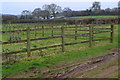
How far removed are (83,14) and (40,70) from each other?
3550 cm

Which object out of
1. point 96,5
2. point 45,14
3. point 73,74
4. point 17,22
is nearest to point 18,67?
point 73,74

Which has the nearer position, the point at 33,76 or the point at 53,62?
the point at 33,76

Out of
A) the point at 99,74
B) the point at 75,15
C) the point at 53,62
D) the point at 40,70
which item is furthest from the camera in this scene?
the point at 75,15

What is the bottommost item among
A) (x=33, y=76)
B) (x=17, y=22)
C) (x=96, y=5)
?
(x=33, y=76)

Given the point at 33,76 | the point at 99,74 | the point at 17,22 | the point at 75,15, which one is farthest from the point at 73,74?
the point at 75,15

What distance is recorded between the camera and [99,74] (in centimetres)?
455

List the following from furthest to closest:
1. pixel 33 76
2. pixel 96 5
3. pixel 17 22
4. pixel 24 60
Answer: pixel 96 5, pixel 17 22, pixel 24 60, pixel 33 76

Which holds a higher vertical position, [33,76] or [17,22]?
[17,22]

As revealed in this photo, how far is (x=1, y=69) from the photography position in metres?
5.91

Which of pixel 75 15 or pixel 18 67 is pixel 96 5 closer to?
pixel 75 15

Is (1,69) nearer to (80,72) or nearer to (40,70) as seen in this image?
(40,70)

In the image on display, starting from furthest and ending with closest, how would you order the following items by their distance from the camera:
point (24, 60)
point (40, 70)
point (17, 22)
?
point (17, 22) < point (24, 60) < point (40, 70)

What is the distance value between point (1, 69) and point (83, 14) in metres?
35.4

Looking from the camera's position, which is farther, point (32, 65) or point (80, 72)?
point (32, 65)
